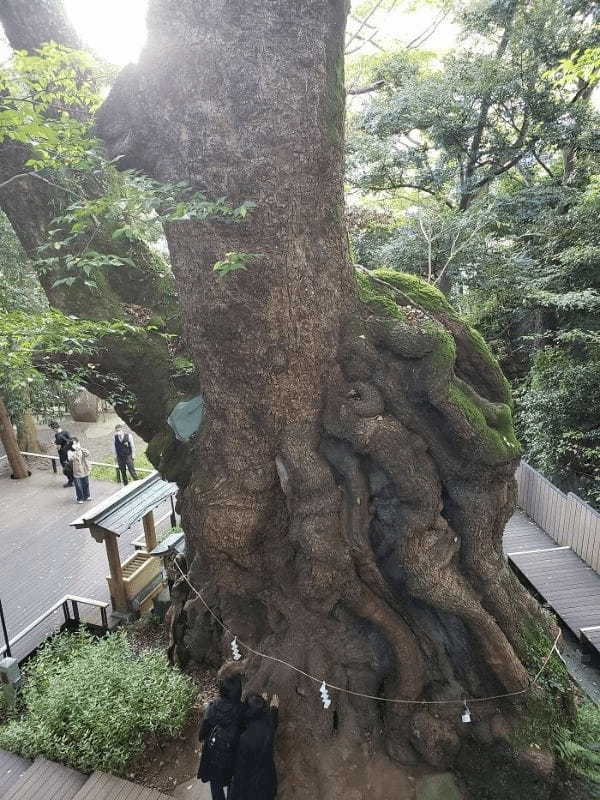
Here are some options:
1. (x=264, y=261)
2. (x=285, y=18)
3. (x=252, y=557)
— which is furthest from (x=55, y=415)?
(x=285, y=18)

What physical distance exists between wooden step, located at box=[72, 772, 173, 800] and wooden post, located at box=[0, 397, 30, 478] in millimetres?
10516

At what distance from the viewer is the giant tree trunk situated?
4.05m

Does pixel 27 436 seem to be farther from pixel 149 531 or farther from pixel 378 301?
pixel 378 301

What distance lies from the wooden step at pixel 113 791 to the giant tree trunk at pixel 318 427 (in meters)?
1.27

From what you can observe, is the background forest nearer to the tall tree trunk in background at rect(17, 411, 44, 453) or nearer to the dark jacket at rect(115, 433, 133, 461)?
the dark jacket at rect(115, 433, 133, 461)

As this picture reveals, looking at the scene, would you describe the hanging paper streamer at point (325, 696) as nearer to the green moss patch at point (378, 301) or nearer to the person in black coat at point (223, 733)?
the person in black coat at point (223, 733)

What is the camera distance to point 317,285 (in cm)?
446

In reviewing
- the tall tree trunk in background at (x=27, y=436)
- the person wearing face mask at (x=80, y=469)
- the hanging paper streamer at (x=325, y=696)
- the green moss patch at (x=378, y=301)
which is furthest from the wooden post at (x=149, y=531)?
the tall tree trunk in background at (x=27, y=436)

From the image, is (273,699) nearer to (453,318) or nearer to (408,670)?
(408,670)

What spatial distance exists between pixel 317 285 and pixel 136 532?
890 cm

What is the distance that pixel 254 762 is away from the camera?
4320mm

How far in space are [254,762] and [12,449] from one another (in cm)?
1226

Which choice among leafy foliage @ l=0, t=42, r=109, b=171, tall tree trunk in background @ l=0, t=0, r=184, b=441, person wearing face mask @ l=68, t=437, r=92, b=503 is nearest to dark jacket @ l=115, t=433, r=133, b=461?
person wearing face mask @ l=68, t=437, r=92, b=503

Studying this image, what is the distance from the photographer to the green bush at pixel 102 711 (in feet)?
17.6
